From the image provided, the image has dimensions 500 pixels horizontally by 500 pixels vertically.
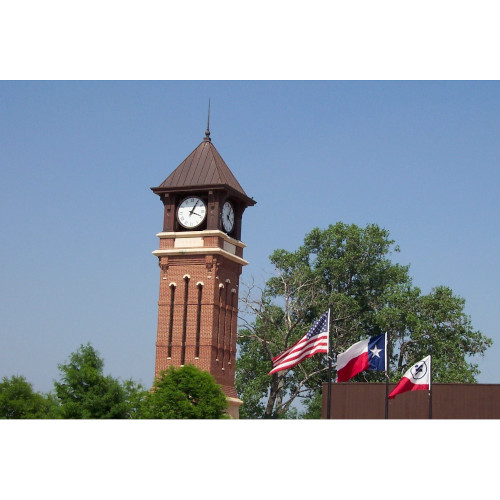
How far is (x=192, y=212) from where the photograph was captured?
51188 millimetres

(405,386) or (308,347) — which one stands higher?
(308,347)

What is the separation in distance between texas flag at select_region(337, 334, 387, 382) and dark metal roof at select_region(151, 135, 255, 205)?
2063cm

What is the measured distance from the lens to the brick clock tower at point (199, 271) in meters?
49.3

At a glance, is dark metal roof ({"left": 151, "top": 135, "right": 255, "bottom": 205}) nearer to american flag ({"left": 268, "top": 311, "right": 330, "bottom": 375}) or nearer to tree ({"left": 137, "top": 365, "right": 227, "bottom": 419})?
tree ({"left": 137, "top": 365, "right": 227, "bottom": 419})

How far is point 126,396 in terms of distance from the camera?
41031 mm

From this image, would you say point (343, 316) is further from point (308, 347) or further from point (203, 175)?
point (308, 347)

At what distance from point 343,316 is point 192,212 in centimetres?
1228

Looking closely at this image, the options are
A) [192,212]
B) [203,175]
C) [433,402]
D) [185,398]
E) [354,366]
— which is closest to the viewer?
[354,366]

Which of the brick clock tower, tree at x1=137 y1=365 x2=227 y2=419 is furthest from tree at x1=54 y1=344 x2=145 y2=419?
the brick clock tower

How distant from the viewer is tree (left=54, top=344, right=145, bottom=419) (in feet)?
129

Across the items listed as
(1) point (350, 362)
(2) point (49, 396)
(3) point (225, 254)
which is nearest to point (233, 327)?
(3) point (225, 254)

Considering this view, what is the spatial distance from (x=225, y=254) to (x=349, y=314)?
11.2m

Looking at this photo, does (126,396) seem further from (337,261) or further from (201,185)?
(337,261)

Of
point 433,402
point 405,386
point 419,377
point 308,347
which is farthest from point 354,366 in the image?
point 433,402
